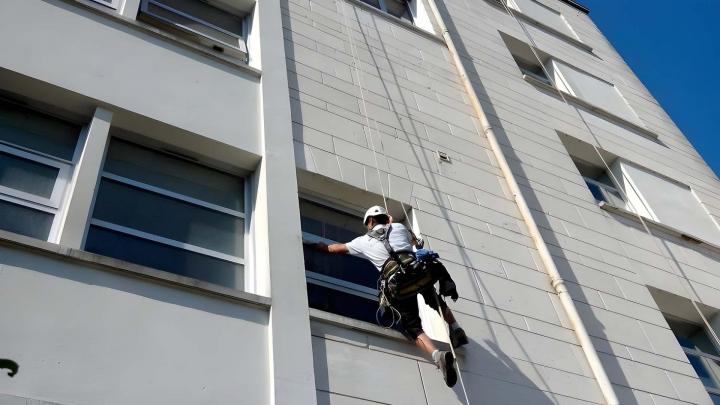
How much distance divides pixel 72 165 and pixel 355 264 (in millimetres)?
2615

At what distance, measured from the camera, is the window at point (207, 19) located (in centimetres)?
762

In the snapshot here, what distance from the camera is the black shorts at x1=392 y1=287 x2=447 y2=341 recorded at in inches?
212

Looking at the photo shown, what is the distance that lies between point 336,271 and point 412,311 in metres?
0.93

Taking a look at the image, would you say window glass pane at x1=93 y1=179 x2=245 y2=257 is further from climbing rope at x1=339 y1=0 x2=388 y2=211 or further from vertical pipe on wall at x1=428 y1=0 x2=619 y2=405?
vertical pipe on wall at x1=428 y1=0 x2=619 y2=405

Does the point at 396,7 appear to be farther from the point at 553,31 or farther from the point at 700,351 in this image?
the point at 700,351

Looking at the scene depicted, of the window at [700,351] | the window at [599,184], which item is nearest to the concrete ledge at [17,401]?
the window at [700,351]

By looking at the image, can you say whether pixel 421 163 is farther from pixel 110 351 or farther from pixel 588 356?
pixel 110 351

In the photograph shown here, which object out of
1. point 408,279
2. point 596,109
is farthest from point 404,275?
point 596,109

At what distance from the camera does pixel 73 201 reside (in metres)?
4.89

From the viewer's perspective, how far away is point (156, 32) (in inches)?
266

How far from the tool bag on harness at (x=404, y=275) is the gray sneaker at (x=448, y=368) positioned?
23.0 inches

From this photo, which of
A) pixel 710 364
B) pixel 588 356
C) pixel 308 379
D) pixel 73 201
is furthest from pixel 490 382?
pixel 710 364


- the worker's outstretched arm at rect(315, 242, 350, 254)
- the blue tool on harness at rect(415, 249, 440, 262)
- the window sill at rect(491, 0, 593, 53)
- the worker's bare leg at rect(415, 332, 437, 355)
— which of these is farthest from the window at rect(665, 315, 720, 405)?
the window sill at rect(491, 0, 593, 53)

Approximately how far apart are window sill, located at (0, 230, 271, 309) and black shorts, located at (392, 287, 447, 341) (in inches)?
46.2
